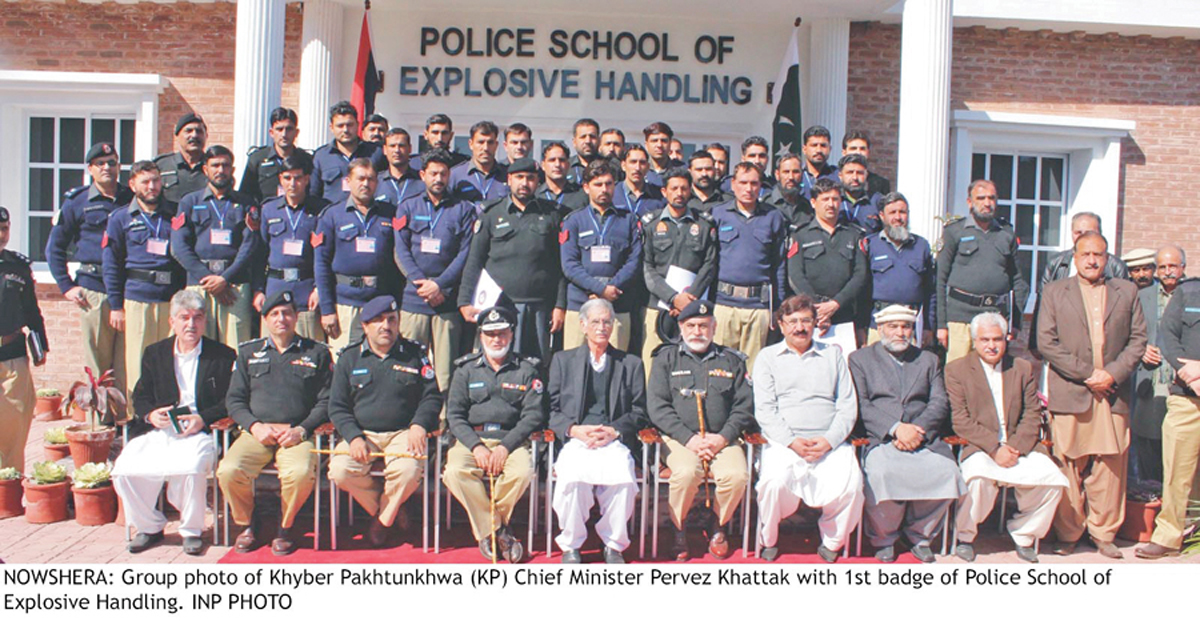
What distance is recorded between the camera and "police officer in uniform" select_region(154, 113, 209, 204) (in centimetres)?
648

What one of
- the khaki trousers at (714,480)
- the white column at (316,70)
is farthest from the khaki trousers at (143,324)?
the khaki trousers at (714,480)

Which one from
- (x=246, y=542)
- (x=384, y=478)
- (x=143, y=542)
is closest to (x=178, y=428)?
(x=143, y=542)

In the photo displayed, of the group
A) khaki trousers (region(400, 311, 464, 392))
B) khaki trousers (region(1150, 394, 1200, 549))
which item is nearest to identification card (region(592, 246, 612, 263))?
khaki trousers (region(400, 311, 464, 392))

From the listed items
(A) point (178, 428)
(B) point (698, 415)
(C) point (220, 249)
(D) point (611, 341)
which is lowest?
(A) point (178, 428)

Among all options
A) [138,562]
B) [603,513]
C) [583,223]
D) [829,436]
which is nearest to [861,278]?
[829,436]

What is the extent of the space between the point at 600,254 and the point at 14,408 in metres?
3.65

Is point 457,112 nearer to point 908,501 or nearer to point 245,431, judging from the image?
point 245,431

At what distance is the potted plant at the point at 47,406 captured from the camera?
316 inches

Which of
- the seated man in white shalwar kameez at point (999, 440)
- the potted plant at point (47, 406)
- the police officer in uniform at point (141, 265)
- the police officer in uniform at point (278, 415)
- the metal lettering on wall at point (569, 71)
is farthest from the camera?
the metal lettering on wall at point (569, 71)

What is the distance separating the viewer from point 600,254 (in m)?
5.59

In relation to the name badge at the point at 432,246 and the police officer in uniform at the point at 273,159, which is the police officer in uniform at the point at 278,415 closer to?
the name badge at the point at 432,246

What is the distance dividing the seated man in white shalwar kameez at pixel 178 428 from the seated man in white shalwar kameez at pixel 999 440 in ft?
13.3

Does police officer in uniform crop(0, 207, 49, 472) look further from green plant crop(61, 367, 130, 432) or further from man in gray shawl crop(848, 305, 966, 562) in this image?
man in gray shawl crop(848, 305, 966, 562)

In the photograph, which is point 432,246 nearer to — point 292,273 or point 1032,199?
point 292,273
